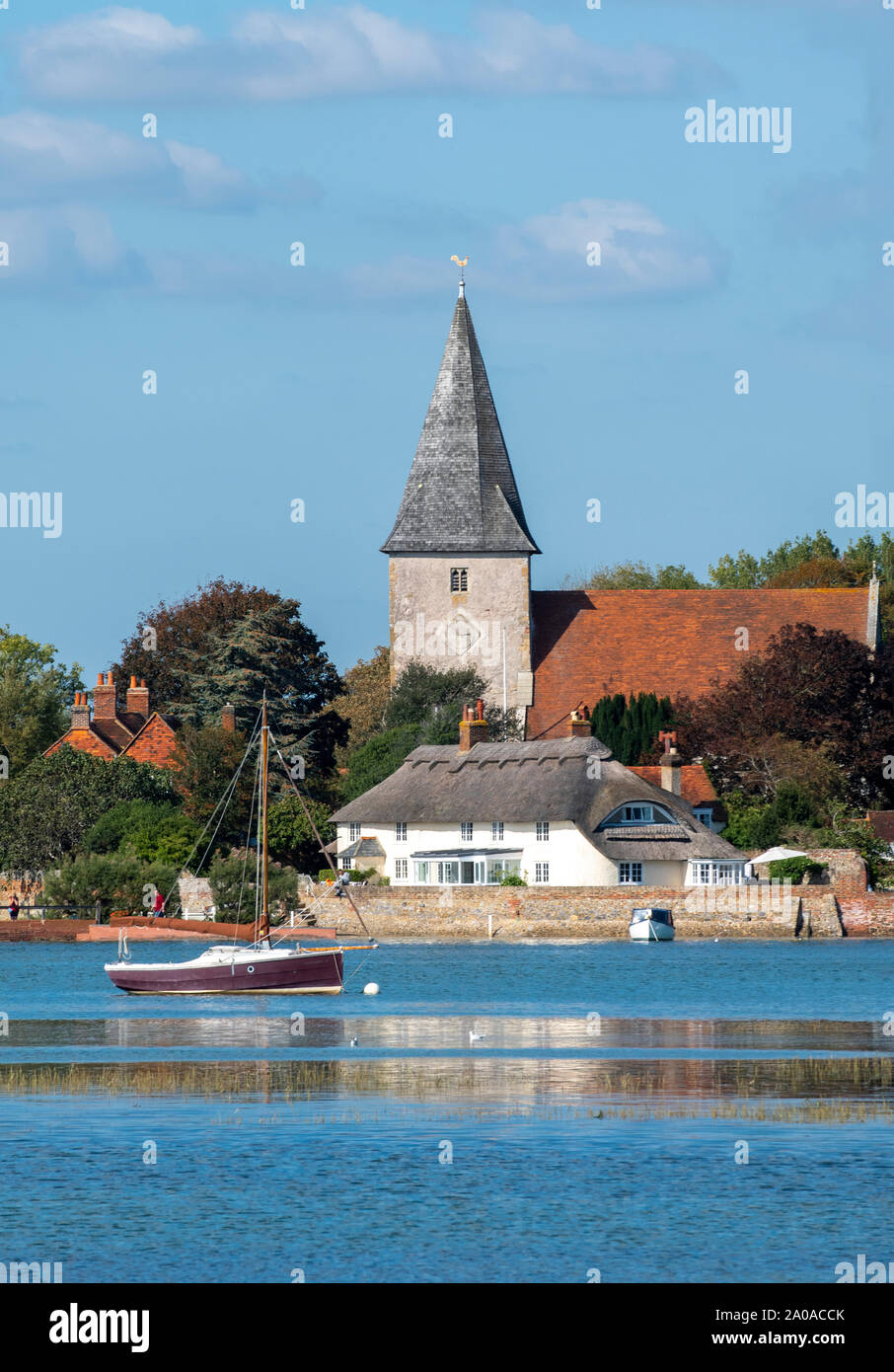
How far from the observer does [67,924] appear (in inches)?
2923

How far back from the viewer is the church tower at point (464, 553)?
3684 inches

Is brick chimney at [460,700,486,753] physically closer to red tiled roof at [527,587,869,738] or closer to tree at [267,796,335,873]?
tree at [267,796,335,873]

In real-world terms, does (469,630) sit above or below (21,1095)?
above

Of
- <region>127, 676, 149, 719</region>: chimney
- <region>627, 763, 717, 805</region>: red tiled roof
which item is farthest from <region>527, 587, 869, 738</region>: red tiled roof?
<region>127, 676, 149, 719</region>: chimney

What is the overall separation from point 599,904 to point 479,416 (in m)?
27.8

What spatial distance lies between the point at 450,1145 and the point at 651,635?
2830 inches

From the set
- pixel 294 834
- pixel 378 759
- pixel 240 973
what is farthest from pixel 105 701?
pixel 240 973

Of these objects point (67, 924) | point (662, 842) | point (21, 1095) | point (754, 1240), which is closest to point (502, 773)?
point (662, 842)

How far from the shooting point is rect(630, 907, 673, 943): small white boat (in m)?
70.5

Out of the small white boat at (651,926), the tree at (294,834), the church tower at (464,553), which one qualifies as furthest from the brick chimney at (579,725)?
A: the small white boat at (651,926)

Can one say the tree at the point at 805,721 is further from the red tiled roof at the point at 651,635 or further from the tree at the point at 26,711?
the tree at the point at 26,711

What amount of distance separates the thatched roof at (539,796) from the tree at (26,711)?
16.5m
